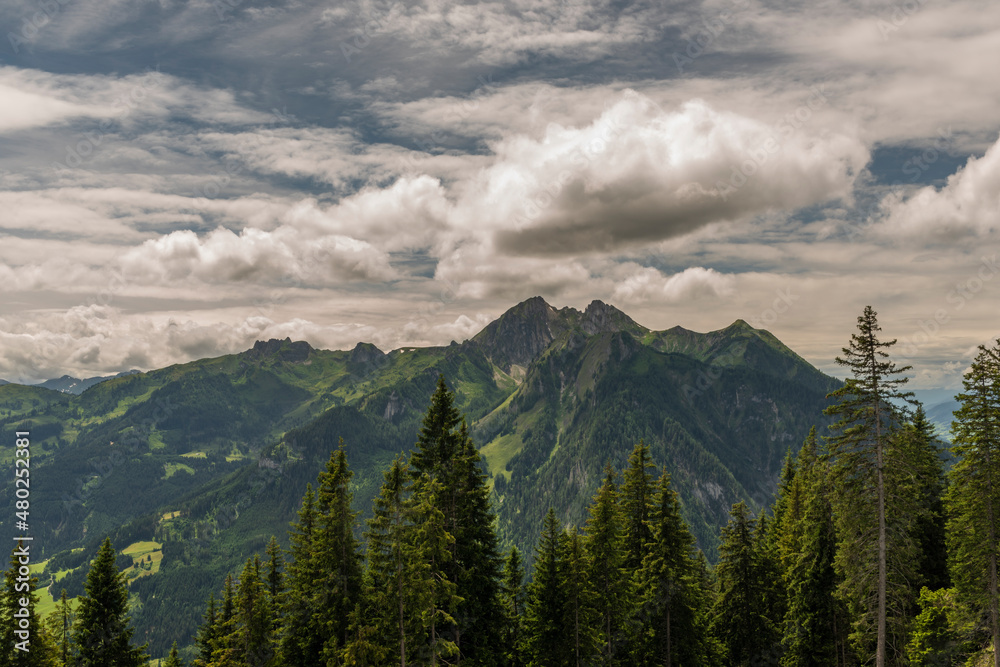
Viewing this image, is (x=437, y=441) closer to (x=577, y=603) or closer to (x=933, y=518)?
(x=577, y=603)

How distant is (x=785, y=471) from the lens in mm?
66875

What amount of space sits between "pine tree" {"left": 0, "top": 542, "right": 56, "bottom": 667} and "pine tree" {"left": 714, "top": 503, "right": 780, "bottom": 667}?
45507 millimetres

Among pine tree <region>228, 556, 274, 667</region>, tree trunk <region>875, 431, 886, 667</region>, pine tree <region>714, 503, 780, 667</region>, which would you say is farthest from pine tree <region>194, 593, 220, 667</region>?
tree trunk <region>875, 431, 886, 667</region>

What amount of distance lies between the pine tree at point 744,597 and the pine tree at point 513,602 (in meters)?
16.3

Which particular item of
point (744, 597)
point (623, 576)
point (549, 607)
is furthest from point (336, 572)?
point (744, 597)

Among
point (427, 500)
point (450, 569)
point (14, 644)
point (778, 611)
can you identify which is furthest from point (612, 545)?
point (14, 644)

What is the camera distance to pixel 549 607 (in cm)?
3784

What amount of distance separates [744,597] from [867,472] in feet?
64.1

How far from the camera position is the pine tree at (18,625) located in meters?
31.0

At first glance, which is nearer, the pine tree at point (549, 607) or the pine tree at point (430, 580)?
the pine tree at point (430, 580)

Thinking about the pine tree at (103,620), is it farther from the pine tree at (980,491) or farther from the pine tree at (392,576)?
the pine tree at (980,491)

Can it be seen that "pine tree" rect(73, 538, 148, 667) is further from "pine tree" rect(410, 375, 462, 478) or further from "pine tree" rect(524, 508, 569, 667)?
"pine tree" rect(524, 508, 569, 667)

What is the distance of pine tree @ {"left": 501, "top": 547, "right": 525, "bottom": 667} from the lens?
4147 centimetres

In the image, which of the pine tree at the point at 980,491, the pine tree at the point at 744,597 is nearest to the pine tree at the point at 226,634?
the pine tree at the point at 744,597
